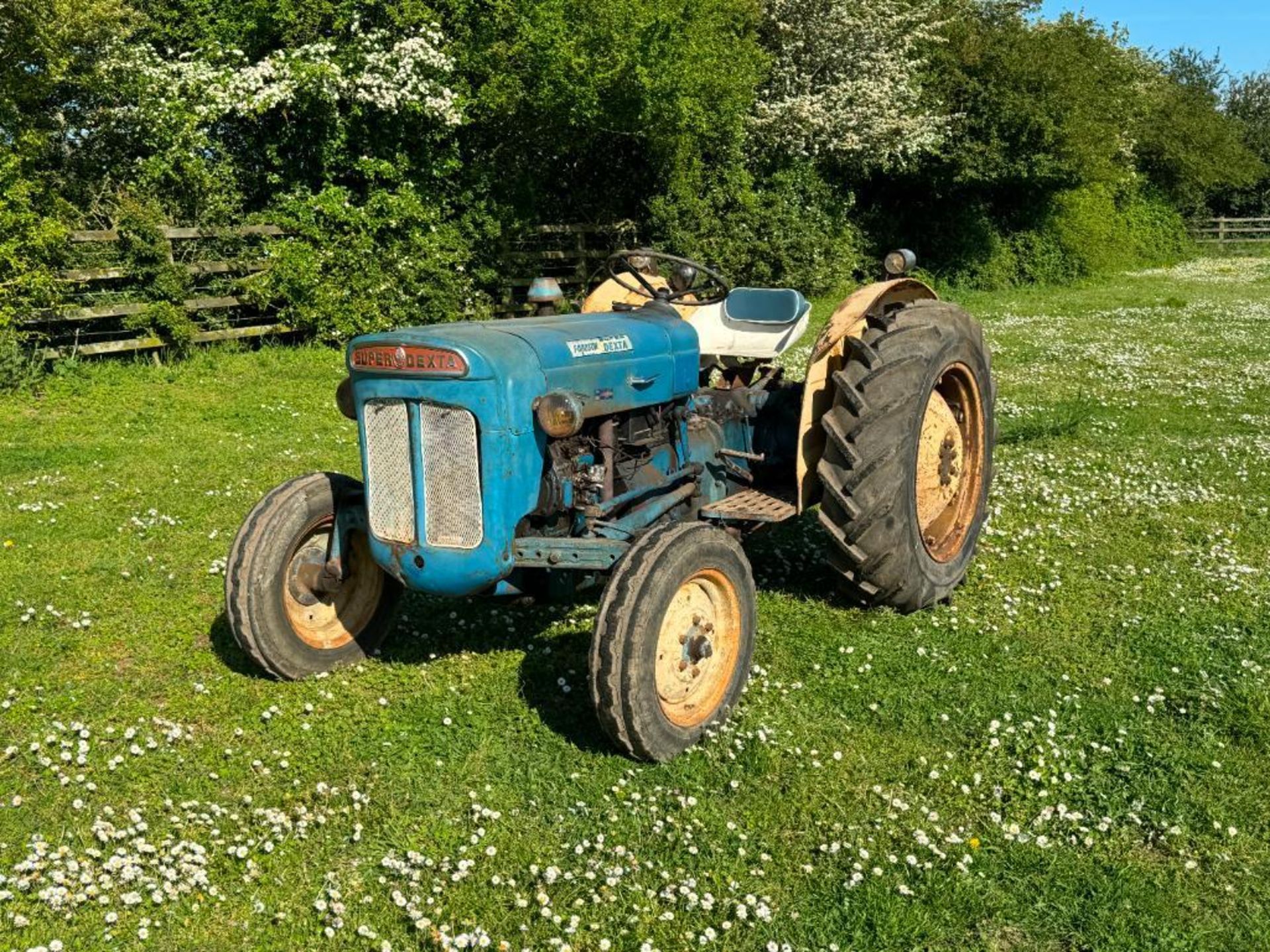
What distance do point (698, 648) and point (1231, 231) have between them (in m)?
39.7

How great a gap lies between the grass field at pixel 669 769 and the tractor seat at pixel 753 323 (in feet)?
3.91

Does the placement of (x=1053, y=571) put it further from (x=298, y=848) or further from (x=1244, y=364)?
(x=1244, y=364)

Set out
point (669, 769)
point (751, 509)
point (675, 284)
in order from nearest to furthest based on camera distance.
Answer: point (669, 769) → point (751, 509) → point (675, 284)

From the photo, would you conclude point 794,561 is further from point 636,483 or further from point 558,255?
point 558,255

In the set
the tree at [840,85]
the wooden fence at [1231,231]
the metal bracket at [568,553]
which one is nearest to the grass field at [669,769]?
the metal bracket at [568,553]

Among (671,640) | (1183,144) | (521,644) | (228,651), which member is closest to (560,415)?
(671,640)

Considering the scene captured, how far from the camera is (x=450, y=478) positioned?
402 cm

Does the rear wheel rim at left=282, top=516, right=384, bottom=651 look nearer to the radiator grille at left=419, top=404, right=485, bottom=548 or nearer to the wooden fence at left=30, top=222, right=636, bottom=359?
the radiator grille at left=419, top=404, right=485, bottom=548

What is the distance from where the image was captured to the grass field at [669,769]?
3.15 m

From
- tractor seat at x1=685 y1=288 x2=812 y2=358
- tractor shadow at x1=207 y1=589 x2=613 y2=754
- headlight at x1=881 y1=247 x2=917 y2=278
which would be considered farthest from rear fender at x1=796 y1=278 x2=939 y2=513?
tractor shadow at x1=207 y1=589 x2=613 y2=754

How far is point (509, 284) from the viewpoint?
1490cm

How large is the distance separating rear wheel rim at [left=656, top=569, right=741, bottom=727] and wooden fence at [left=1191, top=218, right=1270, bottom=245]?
1457 inches

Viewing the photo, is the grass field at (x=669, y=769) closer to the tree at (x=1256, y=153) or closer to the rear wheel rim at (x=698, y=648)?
the rear wheel rim at (x=698, y=648)

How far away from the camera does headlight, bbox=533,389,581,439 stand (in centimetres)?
394
